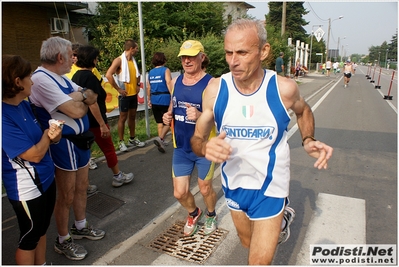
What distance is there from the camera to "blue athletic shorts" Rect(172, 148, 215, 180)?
10.4ft

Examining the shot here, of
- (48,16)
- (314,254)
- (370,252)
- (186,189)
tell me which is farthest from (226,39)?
(48,16)

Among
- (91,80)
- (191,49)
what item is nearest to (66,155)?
(91,80)

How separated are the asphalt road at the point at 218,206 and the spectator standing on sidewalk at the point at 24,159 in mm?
766

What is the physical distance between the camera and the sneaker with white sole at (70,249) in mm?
2924

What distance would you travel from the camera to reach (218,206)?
13.1ft

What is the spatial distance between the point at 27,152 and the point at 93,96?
924 millimetres

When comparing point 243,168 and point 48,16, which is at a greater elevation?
point 48,16

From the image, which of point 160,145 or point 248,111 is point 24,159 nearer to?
point 248,111

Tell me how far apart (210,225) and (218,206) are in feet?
2.07

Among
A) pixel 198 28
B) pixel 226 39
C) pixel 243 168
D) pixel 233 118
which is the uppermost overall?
pixel 198 28

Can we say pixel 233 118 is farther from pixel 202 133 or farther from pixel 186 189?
pixel 186 189

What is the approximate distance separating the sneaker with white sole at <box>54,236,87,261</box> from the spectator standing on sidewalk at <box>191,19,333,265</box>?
5.65 feet

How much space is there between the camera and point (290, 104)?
2.15 m

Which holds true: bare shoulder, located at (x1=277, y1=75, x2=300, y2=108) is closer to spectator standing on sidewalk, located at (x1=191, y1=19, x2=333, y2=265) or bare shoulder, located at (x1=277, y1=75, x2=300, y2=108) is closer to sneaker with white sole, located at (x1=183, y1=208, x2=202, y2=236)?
spectator standing on sidewalk, located at (x1=191, y1=19, x2=333, y2=265)
